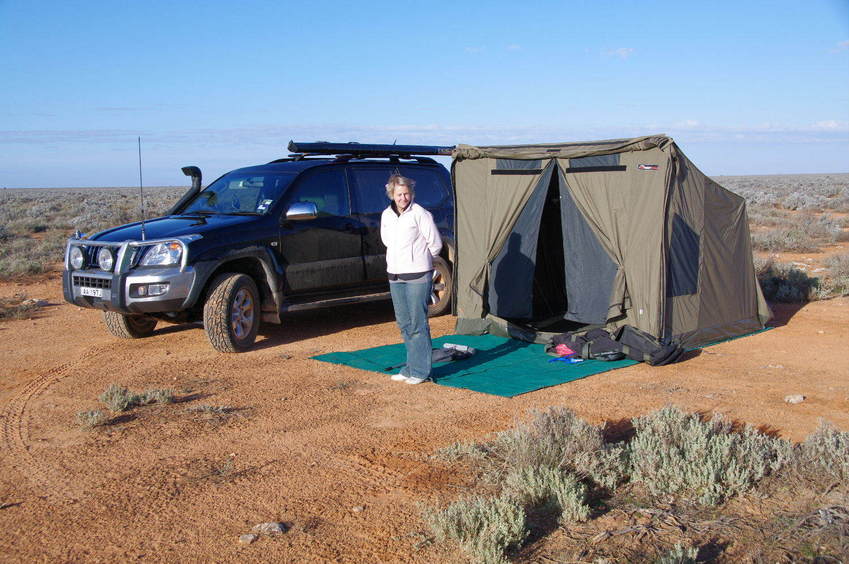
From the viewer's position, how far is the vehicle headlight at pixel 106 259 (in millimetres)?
7844

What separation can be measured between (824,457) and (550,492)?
1.58 m

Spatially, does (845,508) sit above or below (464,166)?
below

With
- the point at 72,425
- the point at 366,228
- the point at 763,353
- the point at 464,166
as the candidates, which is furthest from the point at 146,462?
the point at 763,353

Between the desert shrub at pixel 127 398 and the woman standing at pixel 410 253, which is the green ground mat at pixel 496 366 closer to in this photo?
the woman standing at pixel 410 253

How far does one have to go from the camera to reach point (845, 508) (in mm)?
3883

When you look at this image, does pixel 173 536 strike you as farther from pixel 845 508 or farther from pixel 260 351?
pixel 260 351

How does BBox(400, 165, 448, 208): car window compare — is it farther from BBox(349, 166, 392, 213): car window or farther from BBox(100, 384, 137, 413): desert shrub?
BBox(100, 384, 137, 413): desert shrub

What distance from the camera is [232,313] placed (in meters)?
8.07

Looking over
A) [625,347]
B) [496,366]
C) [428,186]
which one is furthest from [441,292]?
[625,347]

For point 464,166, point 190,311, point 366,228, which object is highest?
point 464,166

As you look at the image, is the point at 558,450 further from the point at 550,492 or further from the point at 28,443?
the point at 28,443

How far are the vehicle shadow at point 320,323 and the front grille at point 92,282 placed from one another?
163 centimetres

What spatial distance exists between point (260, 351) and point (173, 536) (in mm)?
4521

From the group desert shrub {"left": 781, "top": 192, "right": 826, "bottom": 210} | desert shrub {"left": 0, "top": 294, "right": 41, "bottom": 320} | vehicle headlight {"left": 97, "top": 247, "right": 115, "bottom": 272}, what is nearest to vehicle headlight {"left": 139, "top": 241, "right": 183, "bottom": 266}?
vehicle headlight {"left": 97, "top": 247, "right": 115, "bottom": 272}
